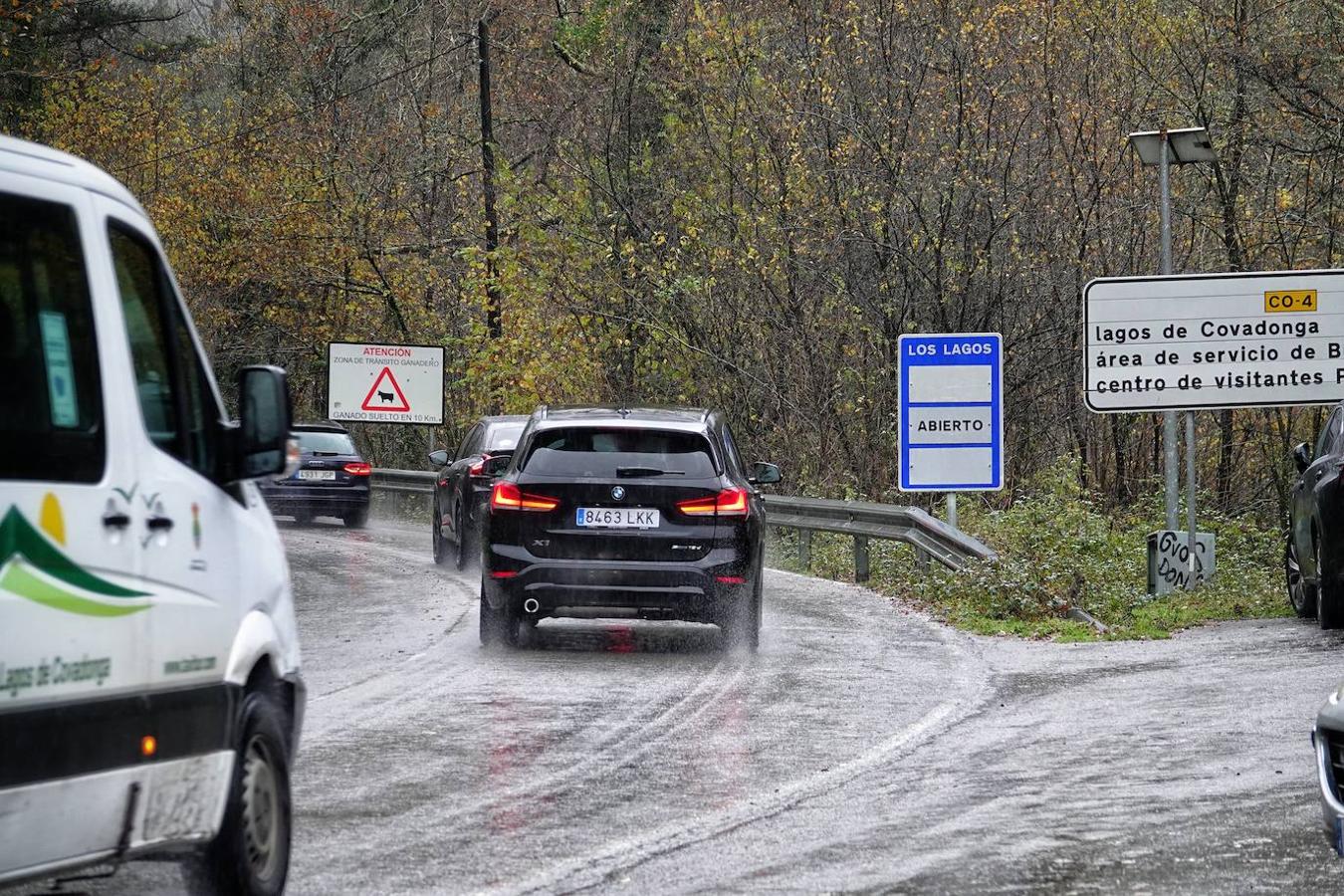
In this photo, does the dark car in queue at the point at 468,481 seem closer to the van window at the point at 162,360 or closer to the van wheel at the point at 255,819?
the van wheel at the point at 255,819

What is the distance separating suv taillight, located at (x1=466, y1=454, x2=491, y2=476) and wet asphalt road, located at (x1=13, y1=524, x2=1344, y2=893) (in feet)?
15.5

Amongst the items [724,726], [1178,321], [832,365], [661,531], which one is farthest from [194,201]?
[724,726]

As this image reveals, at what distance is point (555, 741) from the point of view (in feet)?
34.0

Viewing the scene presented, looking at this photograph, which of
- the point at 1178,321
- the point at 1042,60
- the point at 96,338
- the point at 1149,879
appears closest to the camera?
the point at 96,338

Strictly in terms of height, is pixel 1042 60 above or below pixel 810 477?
above

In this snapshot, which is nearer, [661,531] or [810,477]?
[661,531]

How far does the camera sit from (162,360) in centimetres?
584

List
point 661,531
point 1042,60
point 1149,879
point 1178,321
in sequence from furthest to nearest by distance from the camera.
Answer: point 1042,60
point 1178,321
point 661,531
point 1149,879

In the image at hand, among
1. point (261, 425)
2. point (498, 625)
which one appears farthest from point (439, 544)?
point (261, 425)

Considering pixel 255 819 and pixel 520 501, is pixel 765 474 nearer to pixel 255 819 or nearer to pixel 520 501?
pixel 520 501

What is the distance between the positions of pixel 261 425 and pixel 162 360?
0.45 metres

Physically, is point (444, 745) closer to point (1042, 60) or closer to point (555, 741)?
point (555, 741)

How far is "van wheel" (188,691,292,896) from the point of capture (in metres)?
5.91

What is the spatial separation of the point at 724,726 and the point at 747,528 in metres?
3.55
